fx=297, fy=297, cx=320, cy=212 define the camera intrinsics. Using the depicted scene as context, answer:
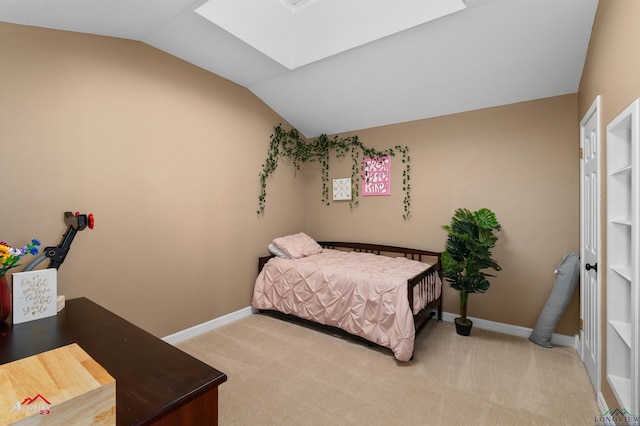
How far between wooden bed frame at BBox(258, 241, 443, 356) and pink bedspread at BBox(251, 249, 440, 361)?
9 cm

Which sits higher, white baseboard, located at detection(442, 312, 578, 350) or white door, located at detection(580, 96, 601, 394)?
Result: white door, located at detection(580, 96, 601, 394)

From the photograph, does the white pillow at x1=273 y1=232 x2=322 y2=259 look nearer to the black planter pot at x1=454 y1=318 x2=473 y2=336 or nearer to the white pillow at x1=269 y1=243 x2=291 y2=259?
the white pillow at x1=269 y1=243 x2=291 y2=259

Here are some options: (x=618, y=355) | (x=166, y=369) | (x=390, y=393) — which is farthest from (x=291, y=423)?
(x=618, y=355)

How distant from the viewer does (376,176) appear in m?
3.92

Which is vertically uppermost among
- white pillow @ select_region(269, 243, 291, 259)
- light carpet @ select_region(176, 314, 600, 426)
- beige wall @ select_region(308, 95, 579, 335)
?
beige wall @ select_region(308, 95, 579, 335)

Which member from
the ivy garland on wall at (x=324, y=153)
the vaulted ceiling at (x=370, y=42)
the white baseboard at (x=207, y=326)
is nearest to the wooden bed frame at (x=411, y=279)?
the white baseboard at (x=207, y=326)

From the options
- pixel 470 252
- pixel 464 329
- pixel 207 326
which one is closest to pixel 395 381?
pixel 464 329

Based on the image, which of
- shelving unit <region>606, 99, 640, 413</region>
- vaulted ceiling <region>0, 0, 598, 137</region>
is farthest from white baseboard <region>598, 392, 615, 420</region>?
vaulted ceiling <region>0, 0, 598, 137</region>

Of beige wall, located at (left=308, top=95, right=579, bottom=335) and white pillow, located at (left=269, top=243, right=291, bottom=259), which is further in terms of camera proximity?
white pillow, located at (left=269, top=243, right=291, bottom=259)

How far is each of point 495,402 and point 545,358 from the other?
96 cm

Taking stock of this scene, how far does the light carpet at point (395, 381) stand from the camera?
1.88 metres

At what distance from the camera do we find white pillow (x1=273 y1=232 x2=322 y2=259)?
3.63 m

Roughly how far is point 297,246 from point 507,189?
2.43 m

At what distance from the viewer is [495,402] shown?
2.00m
